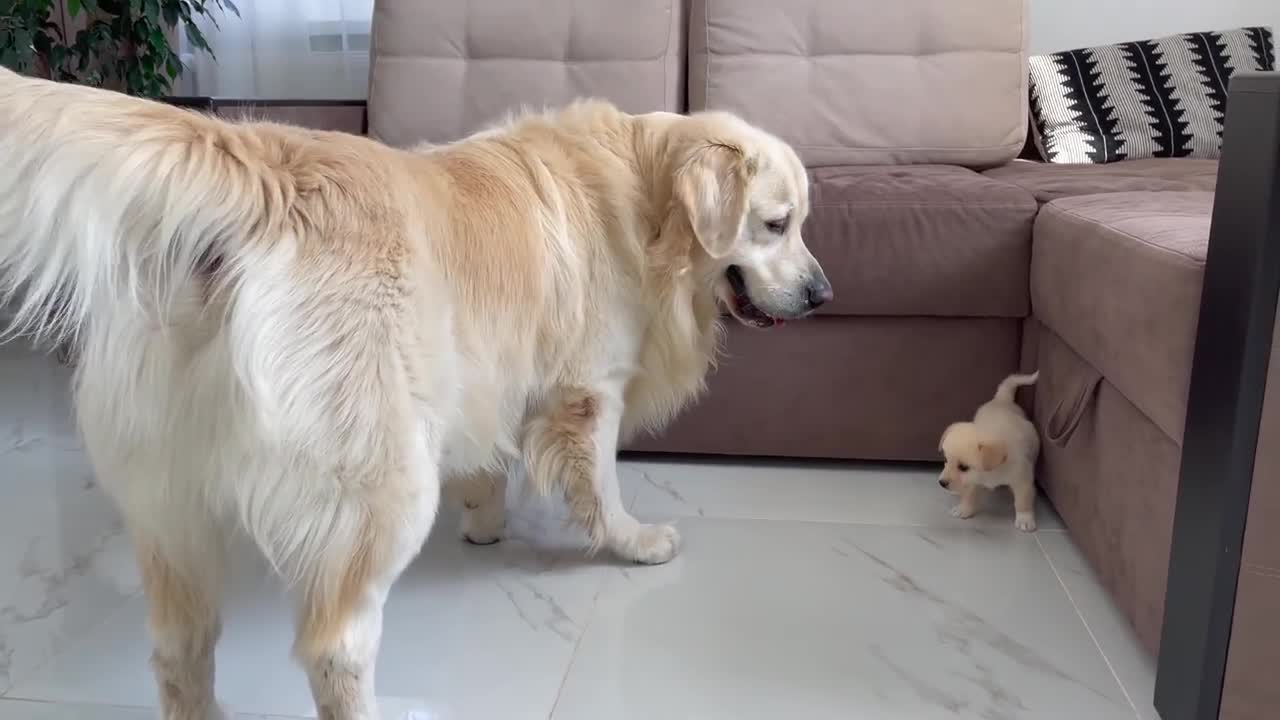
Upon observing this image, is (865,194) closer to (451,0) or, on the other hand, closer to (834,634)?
(834,634)

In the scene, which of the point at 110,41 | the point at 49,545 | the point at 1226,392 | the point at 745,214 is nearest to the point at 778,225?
the point at 745,214

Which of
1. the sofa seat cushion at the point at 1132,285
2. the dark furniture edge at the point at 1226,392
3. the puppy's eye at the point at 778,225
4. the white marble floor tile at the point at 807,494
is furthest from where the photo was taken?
the white marble floor tile at the point at 807,494

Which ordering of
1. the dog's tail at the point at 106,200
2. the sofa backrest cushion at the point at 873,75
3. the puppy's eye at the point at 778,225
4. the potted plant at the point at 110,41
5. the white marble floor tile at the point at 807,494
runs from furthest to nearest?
the potted plant at the point at 110,41 → the sofa backrest cushion at the point at 873,75 → the white marble floor tile at the point at 807,494 → the puppy's eye at the point at 778,225 → the dog's tail at the point at 106,200

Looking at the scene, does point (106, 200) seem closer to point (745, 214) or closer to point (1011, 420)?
point (745, 214)

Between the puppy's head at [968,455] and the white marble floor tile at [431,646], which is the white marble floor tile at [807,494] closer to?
the puppy's head at [968,455]

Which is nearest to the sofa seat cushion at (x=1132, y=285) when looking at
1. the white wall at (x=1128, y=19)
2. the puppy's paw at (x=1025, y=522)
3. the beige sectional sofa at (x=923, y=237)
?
the beige sectional sofa at (x=923, y=237)

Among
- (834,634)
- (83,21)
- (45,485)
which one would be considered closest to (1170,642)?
(834,634)

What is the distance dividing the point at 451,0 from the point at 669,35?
0.65 meters

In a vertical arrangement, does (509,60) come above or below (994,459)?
above

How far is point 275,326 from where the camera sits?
103cm

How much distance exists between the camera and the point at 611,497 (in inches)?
69.4

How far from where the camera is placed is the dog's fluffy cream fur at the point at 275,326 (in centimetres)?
96

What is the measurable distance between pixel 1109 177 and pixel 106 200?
221cm

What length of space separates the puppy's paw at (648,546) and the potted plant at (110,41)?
99.8 inches
